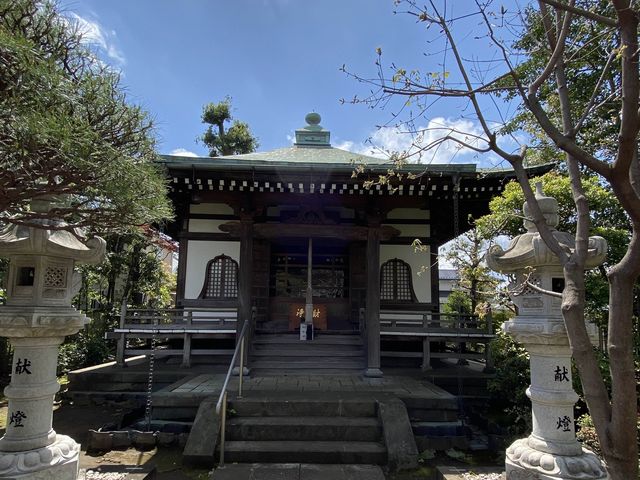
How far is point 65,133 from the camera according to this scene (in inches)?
87.4

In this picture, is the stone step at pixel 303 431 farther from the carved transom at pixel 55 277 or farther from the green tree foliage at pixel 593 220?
the green tree foliage at pixel 593 220

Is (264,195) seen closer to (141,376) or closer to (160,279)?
(141,376)

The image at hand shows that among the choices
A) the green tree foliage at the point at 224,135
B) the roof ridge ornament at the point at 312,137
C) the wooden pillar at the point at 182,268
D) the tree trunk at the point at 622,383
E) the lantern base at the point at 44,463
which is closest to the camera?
the tree trunk at the point at 622,383

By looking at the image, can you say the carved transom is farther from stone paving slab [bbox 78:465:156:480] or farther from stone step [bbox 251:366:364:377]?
stone step [bbox 251:366:364:377]

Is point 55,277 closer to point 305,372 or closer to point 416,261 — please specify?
point 305,372

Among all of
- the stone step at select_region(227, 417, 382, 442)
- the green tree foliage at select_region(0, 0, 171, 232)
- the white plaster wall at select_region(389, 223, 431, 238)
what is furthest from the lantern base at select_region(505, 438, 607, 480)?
the white plaster wall at select_region(389, 223, 431, 238)

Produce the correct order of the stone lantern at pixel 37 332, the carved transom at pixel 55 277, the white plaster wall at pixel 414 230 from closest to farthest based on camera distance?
1. the stone lantern at pixel 37 332
2. the carved transom at pixel 55 277
3. the white plaster wall at pixel 414 230

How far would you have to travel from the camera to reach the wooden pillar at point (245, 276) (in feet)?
24.0

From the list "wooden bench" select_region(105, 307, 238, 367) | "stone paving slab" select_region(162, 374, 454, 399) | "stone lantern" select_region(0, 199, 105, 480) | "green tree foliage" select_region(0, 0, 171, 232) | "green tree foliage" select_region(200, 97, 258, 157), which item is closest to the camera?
"green tree foliage" select_region(0, 0, 171, 232)

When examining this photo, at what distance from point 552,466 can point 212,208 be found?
7.89 metres

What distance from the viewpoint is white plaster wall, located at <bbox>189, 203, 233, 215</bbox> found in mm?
9133

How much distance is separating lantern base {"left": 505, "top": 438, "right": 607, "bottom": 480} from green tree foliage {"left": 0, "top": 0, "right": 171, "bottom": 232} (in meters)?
3.62

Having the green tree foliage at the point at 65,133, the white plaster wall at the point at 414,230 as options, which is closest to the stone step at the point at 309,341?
the white plaster wall at the point at 414,230

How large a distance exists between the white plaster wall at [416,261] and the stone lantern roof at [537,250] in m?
5.51
